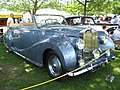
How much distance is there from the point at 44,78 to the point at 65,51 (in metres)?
1.12

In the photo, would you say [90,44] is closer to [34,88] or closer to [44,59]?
[44,59]

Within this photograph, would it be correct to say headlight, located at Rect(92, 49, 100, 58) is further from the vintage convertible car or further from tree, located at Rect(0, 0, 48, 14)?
tree, located at Rect(0, 0, 48, 14)

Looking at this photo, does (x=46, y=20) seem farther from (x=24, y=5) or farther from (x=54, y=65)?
(x=24, y=5)

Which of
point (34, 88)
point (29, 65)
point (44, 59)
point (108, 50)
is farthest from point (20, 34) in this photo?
point (108, 50)

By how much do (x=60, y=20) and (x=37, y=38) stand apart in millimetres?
1318

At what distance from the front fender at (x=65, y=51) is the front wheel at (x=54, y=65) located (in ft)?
0.65

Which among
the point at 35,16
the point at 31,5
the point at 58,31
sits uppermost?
the point at 31,5

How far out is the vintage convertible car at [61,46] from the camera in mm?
4246

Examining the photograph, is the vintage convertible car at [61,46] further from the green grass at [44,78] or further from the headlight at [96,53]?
the green grass at [44,78]

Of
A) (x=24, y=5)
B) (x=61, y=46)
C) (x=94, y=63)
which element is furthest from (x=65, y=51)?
(x=24, y=5)

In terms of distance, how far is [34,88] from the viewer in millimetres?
4328

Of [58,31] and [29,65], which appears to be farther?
[29,65]

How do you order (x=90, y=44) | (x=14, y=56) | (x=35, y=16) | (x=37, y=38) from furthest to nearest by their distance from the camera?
1. (x=14, y=56)
2. (x=35, y=16)
3. (x=37, y=38)
4. (x=90, y=44)

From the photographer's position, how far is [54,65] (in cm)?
460
